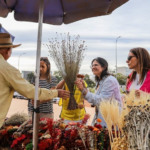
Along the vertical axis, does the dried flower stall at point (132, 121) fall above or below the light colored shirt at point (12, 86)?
below

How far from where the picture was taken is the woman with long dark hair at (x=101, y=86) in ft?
8.96

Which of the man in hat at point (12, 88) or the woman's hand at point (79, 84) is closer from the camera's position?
the man in hat at point (12, 88)

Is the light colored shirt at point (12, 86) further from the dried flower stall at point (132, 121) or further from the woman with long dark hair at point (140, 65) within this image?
the woman with long dark hair at point (140, 65)

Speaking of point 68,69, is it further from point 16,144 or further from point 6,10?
point 6,10

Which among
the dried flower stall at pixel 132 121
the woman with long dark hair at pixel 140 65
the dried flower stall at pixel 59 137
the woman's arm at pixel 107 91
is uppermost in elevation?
the woman with long dark hair at pixel 140 65

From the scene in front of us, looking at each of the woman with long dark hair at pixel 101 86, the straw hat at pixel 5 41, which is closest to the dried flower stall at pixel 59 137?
the woman with long dark hair at pixel 101 86

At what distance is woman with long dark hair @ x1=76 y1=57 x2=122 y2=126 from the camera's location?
273 centimetres

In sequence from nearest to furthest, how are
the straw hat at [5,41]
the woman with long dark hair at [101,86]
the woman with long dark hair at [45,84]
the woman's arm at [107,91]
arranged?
the straw hat at [5,41] → the woman with long dark hair at [101,86] → the woman's arm at [107,91] → the woman with long dark hair at [45,84]

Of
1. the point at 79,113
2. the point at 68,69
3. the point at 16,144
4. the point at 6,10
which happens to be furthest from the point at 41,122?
the point at 6,10

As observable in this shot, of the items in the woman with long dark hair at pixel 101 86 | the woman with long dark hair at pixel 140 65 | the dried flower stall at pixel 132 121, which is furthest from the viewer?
the woman with long dark hair at pixel 140 65

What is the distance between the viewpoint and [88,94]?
2736 mm

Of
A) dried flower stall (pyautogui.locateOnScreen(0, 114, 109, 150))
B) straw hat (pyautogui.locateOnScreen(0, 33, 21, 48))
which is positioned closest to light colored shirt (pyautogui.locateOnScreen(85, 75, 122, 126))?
dried flower stall (pyautogui.locateOnScreen(0, 114, 109, 150))

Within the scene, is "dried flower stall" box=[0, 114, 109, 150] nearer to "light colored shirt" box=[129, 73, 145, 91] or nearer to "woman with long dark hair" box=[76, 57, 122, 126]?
"woman with long dark hair" box=[76, 57, 122, 126]

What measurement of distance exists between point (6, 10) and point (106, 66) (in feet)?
5.13
